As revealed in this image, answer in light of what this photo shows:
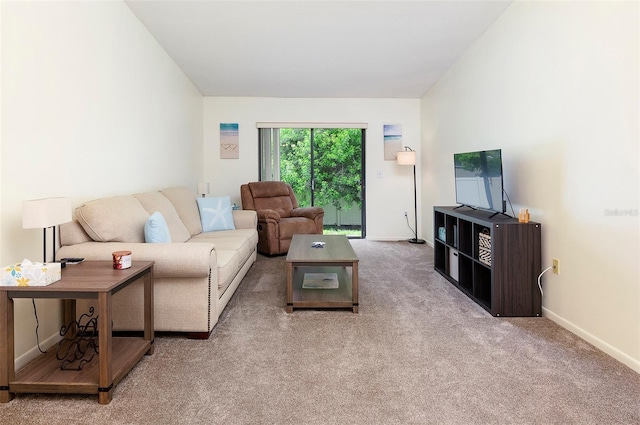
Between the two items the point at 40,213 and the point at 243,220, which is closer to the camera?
the point at 40,213

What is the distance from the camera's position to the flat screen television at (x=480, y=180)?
2729 mm

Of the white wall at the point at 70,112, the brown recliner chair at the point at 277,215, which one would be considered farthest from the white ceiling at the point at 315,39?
the brown recliner chair at the point at 277,215

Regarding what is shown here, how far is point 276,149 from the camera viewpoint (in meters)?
6.07

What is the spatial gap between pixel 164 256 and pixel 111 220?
1.63 feet

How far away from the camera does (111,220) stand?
2191mm

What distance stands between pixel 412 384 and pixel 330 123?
4740 mm

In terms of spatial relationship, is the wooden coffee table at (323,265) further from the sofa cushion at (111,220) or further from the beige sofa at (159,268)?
the sofa cushion at (111,220)

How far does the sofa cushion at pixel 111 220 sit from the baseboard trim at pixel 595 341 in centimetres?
281

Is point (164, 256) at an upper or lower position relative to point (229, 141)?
lower

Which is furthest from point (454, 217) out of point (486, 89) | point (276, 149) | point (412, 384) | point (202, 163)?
point (202, 163)

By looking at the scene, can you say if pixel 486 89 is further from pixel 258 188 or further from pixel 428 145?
pixel 258 188

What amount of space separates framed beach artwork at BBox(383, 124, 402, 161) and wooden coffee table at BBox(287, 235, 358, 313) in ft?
9.73

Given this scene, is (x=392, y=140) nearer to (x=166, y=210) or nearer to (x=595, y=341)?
(x=166, y=210)

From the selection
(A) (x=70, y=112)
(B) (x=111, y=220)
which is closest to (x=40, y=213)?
(B) (x=111, y=220)
